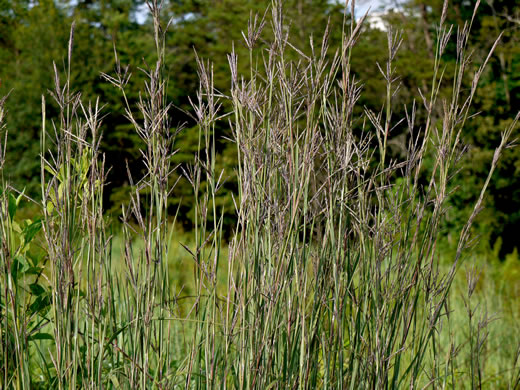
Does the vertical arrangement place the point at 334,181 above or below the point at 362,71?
below

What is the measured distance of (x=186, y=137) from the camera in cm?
1066

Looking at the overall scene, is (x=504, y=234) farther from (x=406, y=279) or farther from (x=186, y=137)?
(x=406, y=279)

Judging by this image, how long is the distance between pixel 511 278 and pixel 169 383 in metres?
6.02

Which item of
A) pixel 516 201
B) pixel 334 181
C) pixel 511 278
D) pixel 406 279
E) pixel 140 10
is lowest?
pixel 511 278

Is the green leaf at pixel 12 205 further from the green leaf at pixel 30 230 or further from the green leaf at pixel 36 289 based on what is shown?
the green leaf at pixel 36 289

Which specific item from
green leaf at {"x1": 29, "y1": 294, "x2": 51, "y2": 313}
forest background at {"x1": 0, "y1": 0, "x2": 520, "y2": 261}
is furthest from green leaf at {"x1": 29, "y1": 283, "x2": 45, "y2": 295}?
forest background at {"x1": 0, "y1": 0, "x2": 520, "y2": 261}

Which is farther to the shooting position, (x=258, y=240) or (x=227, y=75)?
(x=227, y=75)

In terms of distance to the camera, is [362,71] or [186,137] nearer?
[362,71]

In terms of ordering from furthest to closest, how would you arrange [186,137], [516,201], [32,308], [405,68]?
[186,137], [405,68], [516,201], [32,308]

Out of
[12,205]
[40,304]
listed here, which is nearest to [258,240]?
[40,304]

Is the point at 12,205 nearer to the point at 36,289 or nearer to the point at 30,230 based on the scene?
the point at 30,230

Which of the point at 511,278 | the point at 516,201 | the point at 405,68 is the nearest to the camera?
the point at 511,278

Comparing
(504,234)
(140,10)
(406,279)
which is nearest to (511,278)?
(504,234)

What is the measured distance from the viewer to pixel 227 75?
1158 cm
